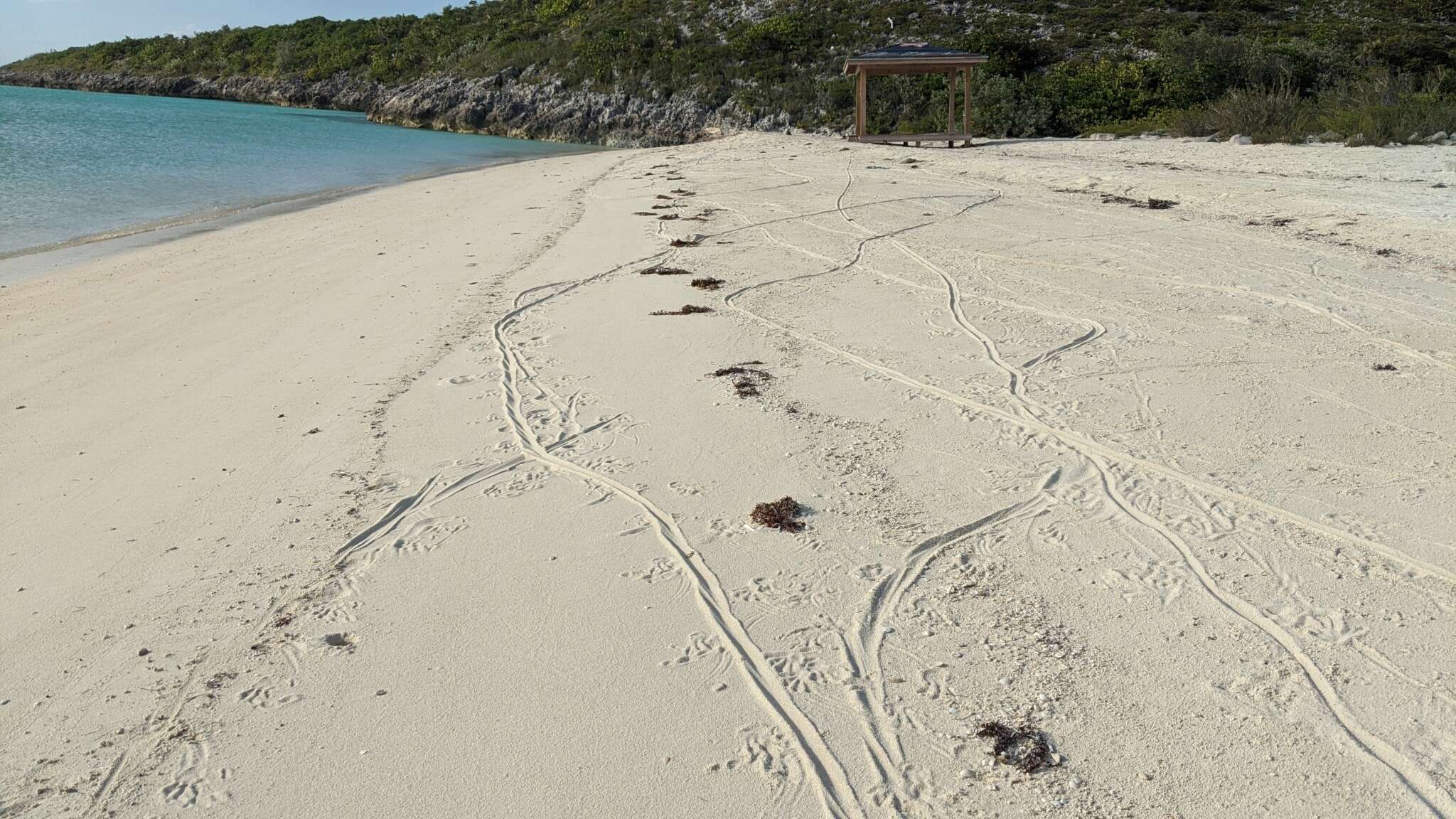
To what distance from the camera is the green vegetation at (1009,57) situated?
20203mm

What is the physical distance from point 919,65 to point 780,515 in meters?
20.2

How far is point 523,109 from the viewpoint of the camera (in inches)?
1526

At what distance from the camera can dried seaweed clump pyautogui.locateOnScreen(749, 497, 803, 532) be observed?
4242 millimetres

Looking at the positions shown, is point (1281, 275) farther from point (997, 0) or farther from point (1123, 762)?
point (997, 0)

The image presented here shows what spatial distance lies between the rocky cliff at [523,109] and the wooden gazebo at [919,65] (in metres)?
7.96

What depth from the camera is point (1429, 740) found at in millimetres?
2809


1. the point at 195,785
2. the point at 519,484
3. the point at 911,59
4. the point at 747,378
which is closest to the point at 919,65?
the point at 911,59

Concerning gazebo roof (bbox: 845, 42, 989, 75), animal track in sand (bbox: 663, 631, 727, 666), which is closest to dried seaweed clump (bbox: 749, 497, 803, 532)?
animal track in sand (bbox: 663, 631, 727, 666)

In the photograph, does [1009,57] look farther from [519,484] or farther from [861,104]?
[519,484]

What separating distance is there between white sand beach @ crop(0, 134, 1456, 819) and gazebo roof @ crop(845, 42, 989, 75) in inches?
569

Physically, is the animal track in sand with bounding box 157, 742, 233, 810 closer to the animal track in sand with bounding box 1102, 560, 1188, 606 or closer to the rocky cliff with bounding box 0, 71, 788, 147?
the animal track in sand with bounding box 1102, 560, 1188, 606

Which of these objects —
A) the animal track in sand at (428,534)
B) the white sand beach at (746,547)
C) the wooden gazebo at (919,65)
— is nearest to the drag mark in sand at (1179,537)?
the white sand beach at (746,547)

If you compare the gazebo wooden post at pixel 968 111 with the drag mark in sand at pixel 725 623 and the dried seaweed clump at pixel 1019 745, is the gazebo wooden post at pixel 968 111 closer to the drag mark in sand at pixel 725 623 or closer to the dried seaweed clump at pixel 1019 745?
the drag mark in sand at pixel 725 623

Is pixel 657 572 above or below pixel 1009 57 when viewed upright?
below
